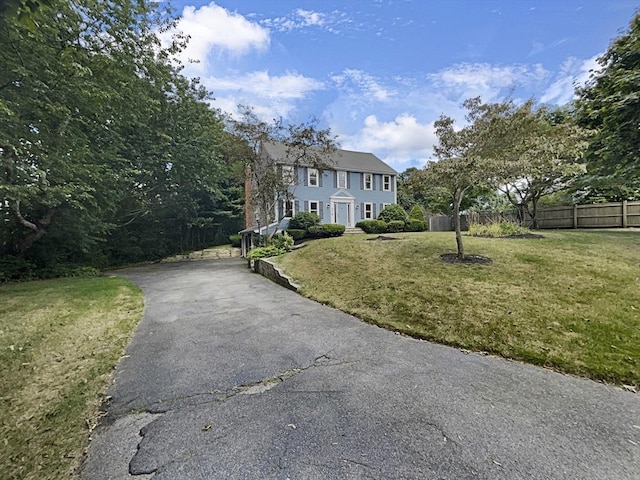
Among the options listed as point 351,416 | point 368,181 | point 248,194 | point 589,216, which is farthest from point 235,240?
point 589,216

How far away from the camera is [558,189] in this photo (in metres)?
17.2

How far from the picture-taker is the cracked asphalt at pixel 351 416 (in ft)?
6.56

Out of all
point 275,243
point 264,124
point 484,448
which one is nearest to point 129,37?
point 264,124

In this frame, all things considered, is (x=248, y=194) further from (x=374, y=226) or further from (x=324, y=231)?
(x=374, y=226)

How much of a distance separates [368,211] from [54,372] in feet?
68.8

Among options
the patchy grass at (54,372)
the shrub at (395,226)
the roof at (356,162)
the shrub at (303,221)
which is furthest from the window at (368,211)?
the patchy grass at (54,372)

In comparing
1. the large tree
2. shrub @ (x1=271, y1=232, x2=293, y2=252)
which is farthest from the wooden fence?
shrub @ (x1=271, y1=232, x2=293, y2=252)

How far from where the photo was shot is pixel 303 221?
17.5 m

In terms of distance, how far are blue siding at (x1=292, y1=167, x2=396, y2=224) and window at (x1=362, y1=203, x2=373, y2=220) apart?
0.26 metres

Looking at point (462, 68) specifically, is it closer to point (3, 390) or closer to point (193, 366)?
point (193, 366)

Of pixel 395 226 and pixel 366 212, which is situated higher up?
pixel 366 212

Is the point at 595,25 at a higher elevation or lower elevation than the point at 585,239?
higher

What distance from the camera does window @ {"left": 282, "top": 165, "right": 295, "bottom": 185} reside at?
55.5ft

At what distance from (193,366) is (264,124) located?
1449 centimetres
